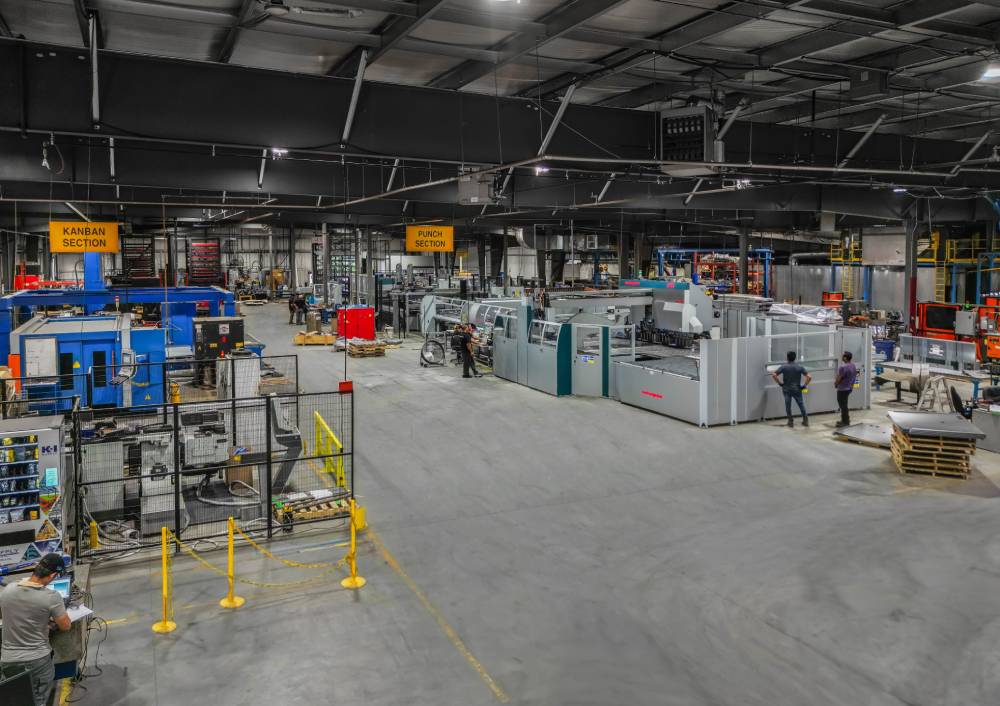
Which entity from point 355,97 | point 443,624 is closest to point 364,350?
point 355,97

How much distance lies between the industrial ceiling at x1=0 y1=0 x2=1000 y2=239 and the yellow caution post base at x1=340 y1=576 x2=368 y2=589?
5165 mm

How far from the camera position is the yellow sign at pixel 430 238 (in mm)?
26008

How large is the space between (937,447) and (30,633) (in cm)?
1236

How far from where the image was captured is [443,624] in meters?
7.44

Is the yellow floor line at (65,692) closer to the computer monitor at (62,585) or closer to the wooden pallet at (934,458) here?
the computer monitor at (62,585)

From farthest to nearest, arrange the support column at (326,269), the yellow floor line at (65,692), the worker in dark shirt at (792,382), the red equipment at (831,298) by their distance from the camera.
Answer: the support column at (326,269) → the red equipment at (831,298) → the worker in dark shirt at (792,382) → the yellow floor line at (65,692)

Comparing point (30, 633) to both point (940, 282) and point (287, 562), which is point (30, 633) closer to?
point (287, 562)

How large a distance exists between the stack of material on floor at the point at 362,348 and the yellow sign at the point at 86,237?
9.22 metres

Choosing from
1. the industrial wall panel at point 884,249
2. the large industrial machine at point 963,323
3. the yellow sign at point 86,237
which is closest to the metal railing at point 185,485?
the yellow sign at point 86,237

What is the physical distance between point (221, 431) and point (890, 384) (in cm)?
1717

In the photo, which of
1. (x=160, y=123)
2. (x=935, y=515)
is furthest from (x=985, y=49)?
(x=160, y=123)

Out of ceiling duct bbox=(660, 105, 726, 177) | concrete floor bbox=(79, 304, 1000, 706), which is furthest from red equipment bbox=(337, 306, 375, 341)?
ceiling duct bbox=(660, 105, 726, 177)

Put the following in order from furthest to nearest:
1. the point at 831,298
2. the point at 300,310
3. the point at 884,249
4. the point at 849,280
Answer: the point at 300,310 → the point at 849,280 → the point at 831,298 → the point at 884,249

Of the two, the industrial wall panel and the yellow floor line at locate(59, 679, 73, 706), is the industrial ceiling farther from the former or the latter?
the industrial wall panel
